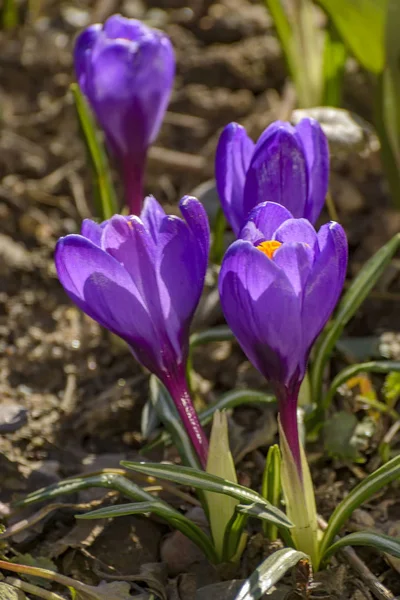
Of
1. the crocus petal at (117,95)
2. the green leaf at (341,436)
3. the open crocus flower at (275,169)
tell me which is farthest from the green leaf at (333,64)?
the green leaf at (341,436)

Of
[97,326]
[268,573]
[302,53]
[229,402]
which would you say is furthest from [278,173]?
[302,53]

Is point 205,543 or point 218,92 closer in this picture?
point 205,543

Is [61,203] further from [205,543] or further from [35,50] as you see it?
[205,543]

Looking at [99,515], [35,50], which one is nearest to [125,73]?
[99,515]

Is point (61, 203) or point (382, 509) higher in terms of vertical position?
point (61, 203)

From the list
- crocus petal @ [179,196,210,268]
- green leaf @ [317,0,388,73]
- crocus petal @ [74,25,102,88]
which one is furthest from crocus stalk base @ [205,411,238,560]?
green leaf @ [317,0,388,73]
